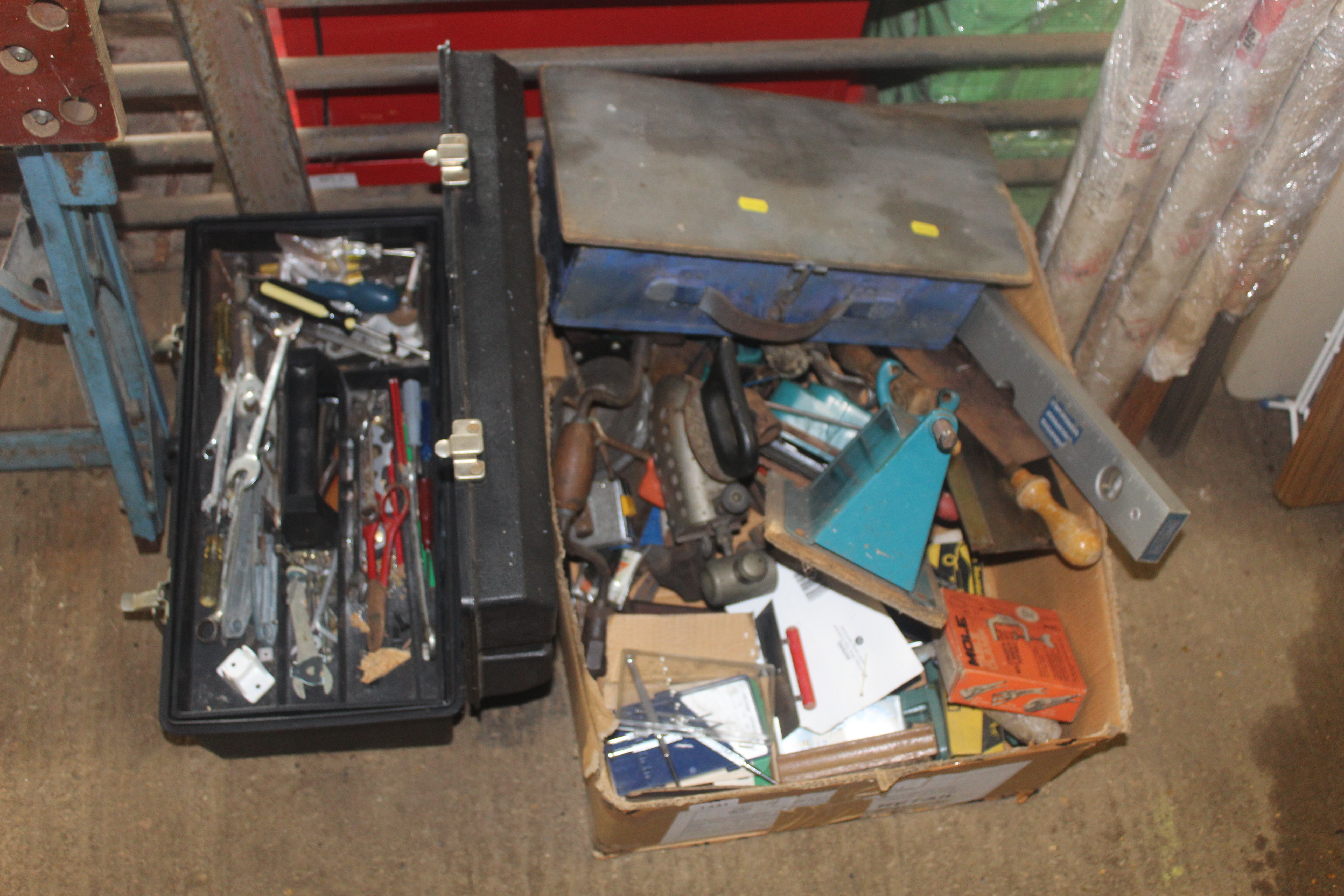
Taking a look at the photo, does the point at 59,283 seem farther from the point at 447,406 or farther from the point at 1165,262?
the point at 1165,262

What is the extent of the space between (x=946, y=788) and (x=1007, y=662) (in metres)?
0.25

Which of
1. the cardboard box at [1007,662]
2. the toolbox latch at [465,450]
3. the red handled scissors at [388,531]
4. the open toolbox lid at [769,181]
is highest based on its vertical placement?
the open toolbox lid at [769,181]

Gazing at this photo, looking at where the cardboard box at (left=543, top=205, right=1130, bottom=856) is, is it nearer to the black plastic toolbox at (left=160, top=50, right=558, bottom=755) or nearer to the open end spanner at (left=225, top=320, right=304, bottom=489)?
the black plastic toolbox at (left=160, top=50, right=558, bottom=755)

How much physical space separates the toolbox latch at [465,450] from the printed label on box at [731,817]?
64 centimetres

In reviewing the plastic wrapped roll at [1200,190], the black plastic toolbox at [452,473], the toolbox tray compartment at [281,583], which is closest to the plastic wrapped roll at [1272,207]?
the plastic wrapped roll at [1200,190]

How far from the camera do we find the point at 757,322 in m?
1.70

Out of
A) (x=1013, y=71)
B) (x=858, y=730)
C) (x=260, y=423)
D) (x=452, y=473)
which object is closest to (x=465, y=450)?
(x=452, y=473)

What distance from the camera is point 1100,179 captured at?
5.94ft

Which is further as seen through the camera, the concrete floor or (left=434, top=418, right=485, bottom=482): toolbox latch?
the concrete floor

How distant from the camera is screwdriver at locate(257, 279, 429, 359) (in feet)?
5.91

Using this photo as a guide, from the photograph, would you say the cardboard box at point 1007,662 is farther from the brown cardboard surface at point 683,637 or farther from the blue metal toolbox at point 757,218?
the blue metal toolbox at point 757,218

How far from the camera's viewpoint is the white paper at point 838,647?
1754mm

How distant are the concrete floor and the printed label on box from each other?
0.30 feet

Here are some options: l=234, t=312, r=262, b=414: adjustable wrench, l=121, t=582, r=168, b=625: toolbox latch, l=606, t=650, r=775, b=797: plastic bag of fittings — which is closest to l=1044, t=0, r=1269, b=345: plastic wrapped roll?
l=606, t=650, r=775, b=797: plastic bag of fittings
